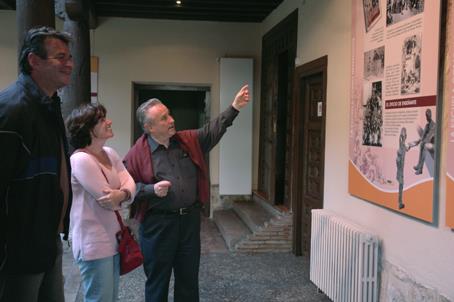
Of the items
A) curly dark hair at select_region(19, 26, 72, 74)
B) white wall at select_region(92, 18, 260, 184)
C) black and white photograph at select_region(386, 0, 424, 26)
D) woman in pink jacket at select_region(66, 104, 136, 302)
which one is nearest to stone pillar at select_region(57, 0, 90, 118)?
white wall at select_region(92, 18, 260, 184)

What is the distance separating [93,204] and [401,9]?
2020 mm

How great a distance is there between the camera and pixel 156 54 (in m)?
7.03

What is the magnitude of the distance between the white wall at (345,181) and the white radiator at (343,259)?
105mm

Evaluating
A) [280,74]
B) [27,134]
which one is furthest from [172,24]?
[27,134]

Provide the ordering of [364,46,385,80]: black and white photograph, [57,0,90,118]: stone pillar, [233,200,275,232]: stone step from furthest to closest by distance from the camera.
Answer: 1. [233,200,275,232]: stone step
2. [57,0,90,118]: stone pillar
3. [364,46,385,80]: black and white photograph

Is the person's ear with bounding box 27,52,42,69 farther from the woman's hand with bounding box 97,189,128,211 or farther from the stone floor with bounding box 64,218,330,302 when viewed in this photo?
the stone floor with bounding box 64,218,330,302

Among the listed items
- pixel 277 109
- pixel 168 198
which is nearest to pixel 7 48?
pixel 277 109

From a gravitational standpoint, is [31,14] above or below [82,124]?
above

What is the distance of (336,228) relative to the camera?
3.41 metres

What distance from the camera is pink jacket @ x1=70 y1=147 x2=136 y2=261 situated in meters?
2.08

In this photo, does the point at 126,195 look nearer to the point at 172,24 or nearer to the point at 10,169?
the point at 10,169

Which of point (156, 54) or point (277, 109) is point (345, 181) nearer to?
point (277, 109)

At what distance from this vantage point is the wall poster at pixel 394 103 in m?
2.44

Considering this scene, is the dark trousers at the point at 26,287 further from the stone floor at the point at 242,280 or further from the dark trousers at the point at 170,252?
the stone floor at the point at 242,280
